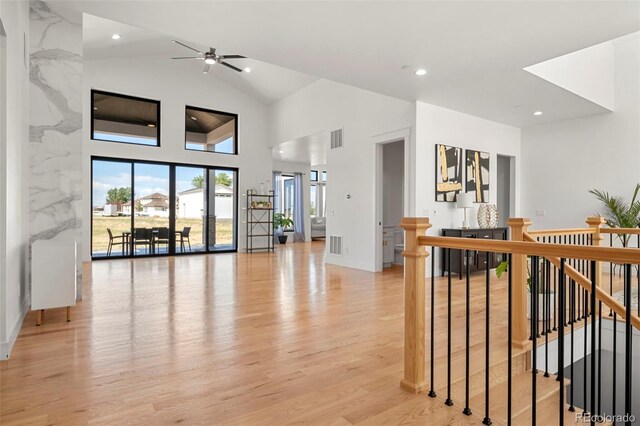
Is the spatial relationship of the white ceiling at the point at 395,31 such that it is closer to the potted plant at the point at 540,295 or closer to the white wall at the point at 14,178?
the white wall at the point at 14,178

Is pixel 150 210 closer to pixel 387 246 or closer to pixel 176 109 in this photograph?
pixel 176 109

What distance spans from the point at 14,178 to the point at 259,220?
285 inches

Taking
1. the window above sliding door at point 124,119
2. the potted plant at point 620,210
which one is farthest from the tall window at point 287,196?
the potted plant at point 620,210

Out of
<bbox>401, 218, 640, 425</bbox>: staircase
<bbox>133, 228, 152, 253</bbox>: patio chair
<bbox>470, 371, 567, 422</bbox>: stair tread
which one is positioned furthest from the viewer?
<bbox>133, 228, 152, 253</bbox>: patio chair

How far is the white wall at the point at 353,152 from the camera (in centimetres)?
652

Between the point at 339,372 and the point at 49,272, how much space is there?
2.82 meters

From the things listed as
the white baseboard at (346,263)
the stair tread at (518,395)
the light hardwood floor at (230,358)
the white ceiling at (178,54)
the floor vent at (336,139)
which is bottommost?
the stair tread at (518,395)

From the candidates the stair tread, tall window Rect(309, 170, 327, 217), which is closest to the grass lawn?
tall window Rect(309, 170, 327, 217)

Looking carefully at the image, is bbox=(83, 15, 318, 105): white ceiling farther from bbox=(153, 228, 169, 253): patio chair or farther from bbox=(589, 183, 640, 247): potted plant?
bbox=(589, 183, 640, 247): potted plant

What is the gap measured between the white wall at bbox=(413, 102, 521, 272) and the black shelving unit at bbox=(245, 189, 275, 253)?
5121mm

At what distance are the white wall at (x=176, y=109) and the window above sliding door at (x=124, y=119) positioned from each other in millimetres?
132

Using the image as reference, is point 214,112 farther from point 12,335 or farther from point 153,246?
point 12,335

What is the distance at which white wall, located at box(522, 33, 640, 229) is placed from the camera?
6102 millimetres

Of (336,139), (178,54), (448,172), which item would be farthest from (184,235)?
(448,172)
